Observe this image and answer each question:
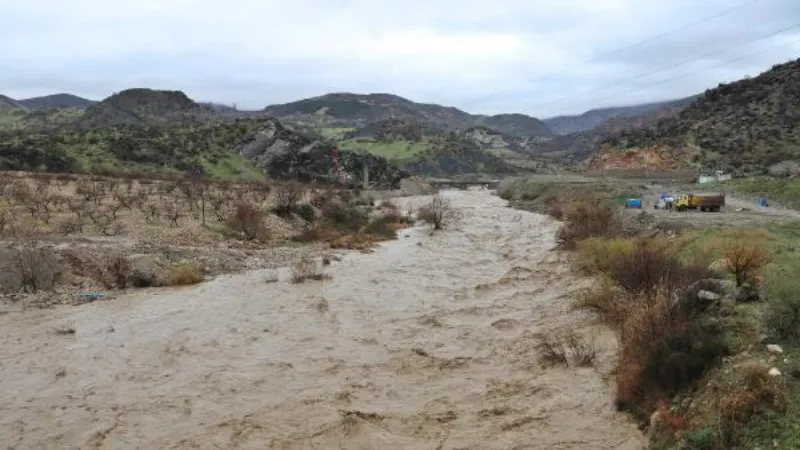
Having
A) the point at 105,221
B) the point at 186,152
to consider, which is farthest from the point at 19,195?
the point at 186,152

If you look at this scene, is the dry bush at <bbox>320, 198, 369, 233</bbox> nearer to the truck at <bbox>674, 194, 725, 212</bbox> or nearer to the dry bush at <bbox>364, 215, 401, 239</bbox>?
the dry bush at <bbox>364, 215, 401, 239</bbox>

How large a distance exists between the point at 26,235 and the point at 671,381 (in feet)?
85.2

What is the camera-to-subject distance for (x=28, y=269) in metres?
22.2

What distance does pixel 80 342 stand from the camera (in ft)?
55.5

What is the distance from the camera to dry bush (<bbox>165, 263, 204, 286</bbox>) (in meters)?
24.7

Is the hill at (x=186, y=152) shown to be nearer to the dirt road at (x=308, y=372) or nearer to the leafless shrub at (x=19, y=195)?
the leafless shrub at (x=19, y=195)

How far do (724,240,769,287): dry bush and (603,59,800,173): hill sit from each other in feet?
223

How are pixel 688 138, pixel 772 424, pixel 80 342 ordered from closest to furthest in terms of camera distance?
A: pixel 772 424
pixel 80 342
pixel 688 138

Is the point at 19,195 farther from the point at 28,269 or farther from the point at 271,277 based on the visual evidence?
the point at 271,277

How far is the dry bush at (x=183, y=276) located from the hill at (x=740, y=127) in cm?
7056

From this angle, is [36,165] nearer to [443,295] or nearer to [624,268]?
[443,295]

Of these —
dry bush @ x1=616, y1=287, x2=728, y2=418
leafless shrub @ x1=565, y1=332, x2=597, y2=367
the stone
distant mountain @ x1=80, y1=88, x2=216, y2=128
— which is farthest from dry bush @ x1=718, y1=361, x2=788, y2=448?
distant mountain @ x1=80, y1=88, x2=216, y2=128

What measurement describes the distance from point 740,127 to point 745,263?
87.0 meters

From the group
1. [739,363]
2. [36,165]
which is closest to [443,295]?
[739,363]
